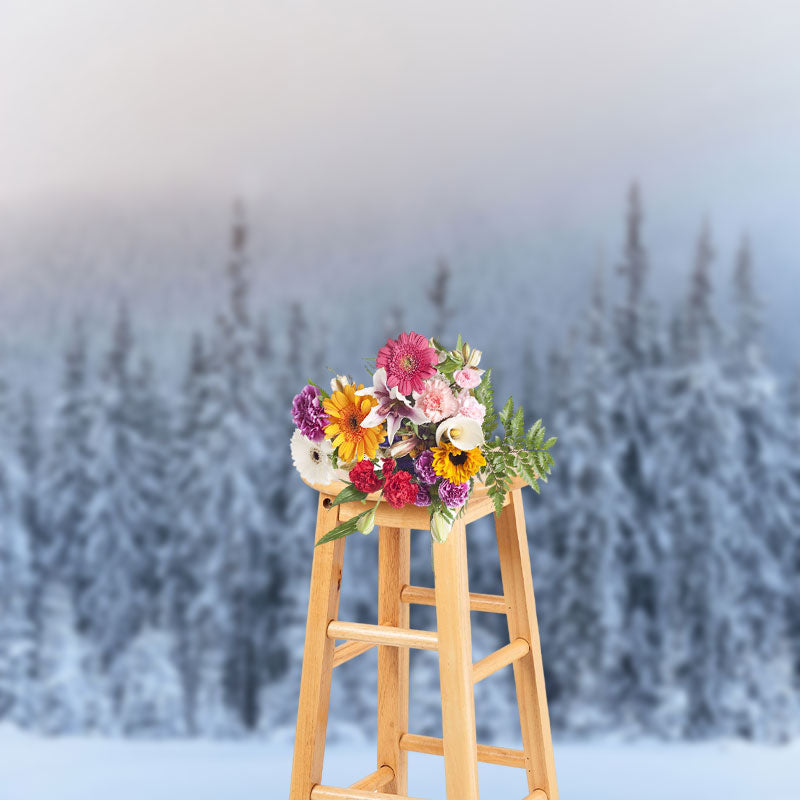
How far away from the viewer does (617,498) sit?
12.3 ft

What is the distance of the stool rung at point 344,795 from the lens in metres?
2.33

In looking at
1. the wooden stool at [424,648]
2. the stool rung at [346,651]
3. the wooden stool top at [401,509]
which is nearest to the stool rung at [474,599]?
the wooden stool at [424,648]

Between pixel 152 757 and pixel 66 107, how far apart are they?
82.8 inches

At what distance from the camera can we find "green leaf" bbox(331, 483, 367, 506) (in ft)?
7.48

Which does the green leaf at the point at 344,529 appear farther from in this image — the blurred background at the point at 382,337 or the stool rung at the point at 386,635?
the blurred background at the point at 382,337

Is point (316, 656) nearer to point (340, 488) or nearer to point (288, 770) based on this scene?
point (340, 488)

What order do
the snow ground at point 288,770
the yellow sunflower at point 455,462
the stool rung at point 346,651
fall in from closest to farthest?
the yellow sunflower at point 455,462
the stool rung at point 346,651
the snow ground at point 288,770

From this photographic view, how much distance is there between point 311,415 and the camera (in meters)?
2.28

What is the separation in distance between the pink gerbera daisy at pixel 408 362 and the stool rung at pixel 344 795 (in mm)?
796

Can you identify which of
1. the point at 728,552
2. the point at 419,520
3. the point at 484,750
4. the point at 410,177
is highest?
the point at 410,177

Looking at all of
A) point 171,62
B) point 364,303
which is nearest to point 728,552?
point 364,303

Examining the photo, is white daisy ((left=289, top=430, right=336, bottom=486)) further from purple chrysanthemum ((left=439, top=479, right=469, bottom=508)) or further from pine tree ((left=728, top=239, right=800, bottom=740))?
pine tree ((left=728, top=239, right=800, bottom=740))

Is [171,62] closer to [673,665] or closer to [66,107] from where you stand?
[66,107]

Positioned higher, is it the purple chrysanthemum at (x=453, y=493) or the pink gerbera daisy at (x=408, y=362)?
the pink gerbera daisy at (x=408, y=362)
